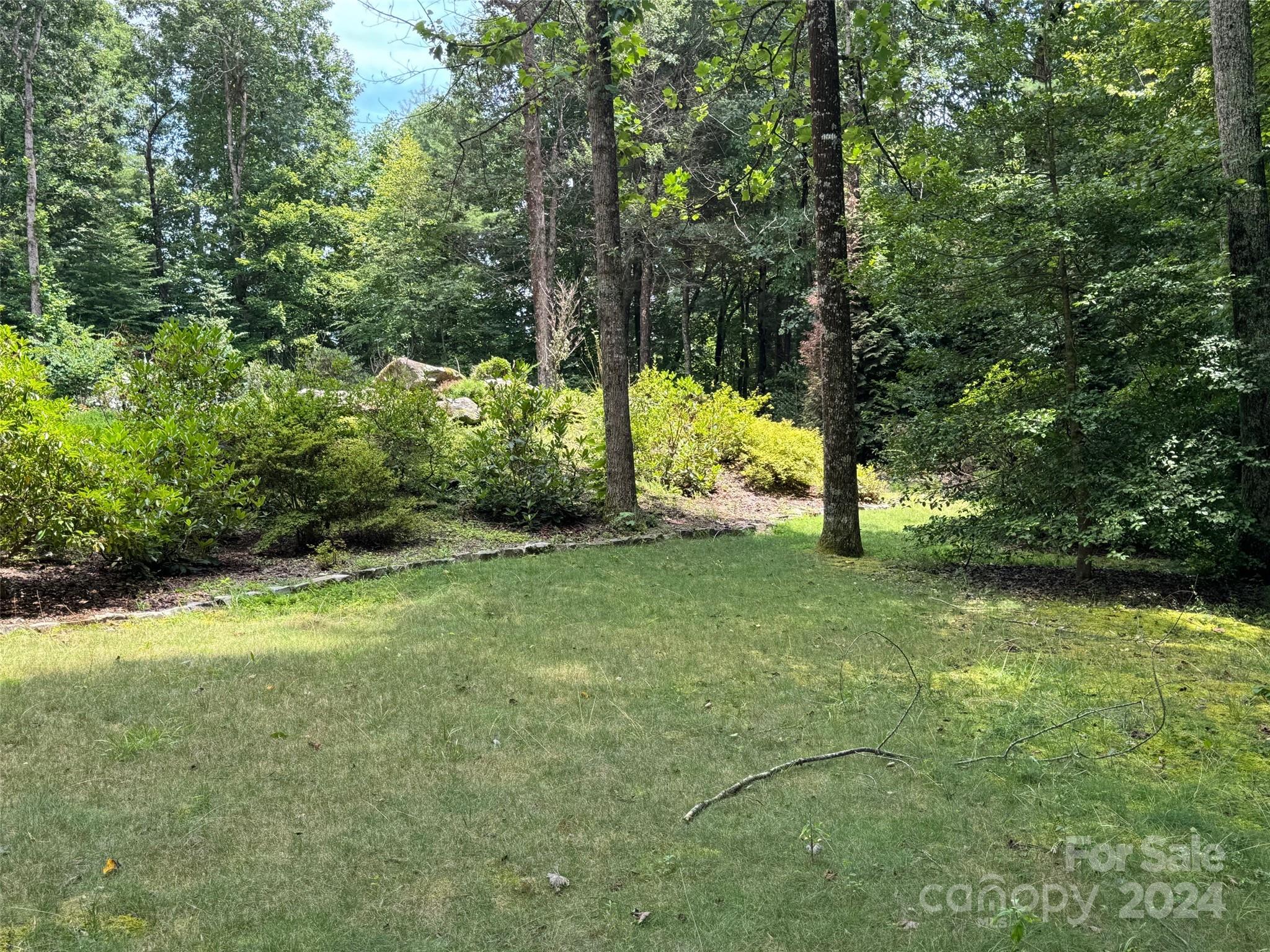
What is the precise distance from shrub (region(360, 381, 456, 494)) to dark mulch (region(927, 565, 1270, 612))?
5.49 m

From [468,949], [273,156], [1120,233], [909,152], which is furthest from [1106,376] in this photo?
[273,156]

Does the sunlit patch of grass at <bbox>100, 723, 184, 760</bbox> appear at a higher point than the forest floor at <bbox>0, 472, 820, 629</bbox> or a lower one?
lower

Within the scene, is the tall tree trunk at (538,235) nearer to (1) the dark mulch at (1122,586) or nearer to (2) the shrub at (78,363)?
(1) the dark mulch at (1122,586)

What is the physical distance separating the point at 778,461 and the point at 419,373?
23.5ft

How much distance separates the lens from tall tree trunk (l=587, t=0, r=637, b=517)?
825cm

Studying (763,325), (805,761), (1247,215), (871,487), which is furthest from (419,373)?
(763,325)

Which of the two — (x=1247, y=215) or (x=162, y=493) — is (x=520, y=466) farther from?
(x=1247, y=215)

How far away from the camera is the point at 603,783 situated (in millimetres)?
2678

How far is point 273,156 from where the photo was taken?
31.3 m

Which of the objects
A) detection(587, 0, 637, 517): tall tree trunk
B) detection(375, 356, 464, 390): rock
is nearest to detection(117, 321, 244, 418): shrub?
detection(587, 0, 637, 517): tall tree trunk

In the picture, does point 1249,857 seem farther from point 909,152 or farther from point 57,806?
point 909,152

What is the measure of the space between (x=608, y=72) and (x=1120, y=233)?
5109mm

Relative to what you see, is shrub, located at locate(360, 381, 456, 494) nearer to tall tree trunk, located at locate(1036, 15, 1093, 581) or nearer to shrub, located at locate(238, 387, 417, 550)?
shrub, located at locate(238, 387, 417, 550)

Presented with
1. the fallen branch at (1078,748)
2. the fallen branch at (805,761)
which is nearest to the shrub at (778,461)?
the fallen branch at (1078,748)
